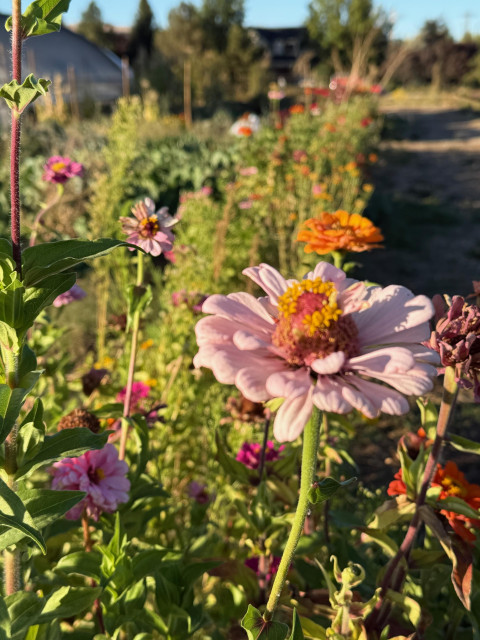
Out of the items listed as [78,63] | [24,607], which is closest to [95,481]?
[24,607]

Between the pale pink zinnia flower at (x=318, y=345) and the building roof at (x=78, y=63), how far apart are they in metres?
14.1

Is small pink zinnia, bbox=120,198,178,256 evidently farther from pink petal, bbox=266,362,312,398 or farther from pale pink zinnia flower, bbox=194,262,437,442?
pink petal, bbox=266,362,312,398

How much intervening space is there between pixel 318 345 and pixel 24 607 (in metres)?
0.62

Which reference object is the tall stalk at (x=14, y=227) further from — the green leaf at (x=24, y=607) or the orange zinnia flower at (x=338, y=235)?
the orange zinnia flower at (x=338, y=235)

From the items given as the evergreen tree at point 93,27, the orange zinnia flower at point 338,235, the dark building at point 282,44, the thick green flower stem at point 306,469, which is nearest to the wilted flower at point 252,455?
the orange zinnia flower at point 338,235

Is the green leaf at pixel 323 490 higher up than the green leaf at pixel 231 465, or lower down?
higher up

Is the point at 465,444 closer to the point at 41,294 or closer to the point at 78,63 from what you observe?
the point at 41,294

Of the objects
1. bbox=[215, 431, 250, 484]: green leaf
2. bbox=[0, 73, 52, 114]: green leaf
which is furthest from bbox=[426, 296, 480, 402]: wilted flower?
bbox=[0, 73, 52, 114]: green leaf

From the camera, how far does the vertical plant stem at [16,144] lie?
713mm

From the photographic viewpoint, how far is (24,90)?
2.28ft

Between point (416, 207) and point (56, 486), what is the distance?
6.84 m

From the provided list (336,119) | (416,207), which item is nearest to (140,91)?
(336,119)

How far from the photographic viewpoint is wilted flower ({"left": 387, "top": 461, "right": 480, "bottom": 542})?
99 cm

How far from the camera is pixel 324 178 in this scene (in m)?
4.77
